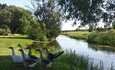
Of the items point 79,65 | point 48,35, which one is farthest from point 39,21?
point 79,65

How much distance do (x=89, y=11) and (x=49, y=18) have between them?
57396mm

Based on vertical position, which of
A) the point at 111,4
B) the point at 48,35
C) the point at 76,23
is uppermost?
the point at 111,4

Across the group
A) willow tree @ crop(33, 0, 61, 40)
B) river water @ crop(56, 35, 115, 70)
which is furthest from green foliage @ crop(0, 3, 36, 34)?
river water @ crop(56, 35, 115, 70)

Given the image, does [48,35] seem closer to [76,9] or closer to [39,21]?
[39,21]

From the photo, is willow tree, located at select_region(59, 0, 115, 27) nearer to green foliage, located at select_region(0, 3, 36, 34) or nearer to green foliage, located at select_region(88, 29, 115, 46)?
green foliage, located at select_region(88, 29, 115, 46)

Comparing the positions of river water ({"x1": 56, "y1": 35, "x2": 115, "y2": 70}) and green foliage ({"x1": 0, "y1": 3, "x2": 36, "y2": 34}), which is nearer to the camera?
river water ({"x1": 56, "y1": 35, "x2": 115, "y2": 70})

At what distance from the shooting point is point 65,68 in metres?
17.0

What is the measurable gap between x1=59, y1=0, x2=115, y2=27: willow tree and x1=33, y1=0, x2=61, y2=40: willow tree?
173 feet

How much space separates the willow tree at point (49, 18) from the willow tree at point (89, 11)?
52.6 m

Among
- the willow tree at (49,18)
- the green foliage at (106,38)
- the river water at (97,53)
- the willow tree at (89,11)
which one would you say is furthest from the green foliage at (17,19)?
the willow tree at (89,11)

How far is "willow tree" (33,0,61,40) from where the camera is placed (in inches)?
2813

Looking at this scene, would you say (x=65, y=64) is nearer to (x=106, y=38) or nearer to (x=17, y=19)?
(x=106, y=38)

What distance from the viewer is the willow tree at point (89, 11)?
52.9ft

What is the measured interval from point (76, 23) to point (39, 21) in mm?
57639
